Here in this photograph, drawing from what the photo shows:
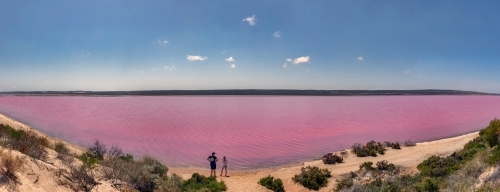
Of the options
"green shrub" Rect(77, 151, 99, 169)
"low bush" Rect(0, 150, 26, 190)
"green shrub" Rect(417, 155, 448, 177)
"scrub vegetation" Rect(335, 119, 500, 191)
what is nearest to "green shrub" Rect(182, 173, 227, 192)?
"green shrub" Rect(77, 151, 99, 169)

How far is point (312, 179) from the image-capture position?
1053cm

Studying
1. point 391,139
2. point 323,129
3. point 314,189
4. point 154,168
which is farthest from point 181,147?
point 391,139

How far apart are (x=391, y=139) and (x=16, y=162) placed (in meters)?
19.9

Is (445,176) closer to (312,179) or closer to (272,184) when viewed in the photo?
(312,179)

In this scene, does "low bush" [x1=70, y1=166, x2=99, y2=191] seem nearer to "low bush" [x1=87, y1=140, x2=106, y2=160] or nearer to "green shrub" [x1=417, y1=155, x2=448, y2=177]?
"low bush" [x1=87, y1=140, x2=106, y2=160]

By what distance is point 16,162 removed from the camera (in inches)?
214

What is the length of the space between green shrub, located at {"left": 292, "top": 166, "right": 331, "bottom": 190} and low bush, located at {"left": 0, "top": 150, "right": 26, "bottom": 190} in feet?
26.3

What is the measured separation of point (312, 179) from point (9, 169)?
8.36m

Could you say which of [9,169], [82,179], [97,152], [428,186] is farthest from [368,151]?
[9,169]

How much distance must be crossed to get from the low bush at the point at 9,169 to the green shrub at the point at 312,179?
26.3 ft

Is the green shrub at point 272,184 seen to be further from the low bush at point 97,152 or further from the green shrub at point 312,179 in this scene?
the low bush at point 97,152

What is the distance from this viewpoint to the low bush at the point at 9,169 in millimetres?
4980

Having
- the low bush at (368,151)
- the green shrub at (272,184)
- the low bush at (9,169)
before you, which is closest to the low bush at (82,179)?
the low bush at (9,169)

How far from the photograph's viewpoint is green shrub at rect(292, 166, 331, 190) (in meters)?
10.4
